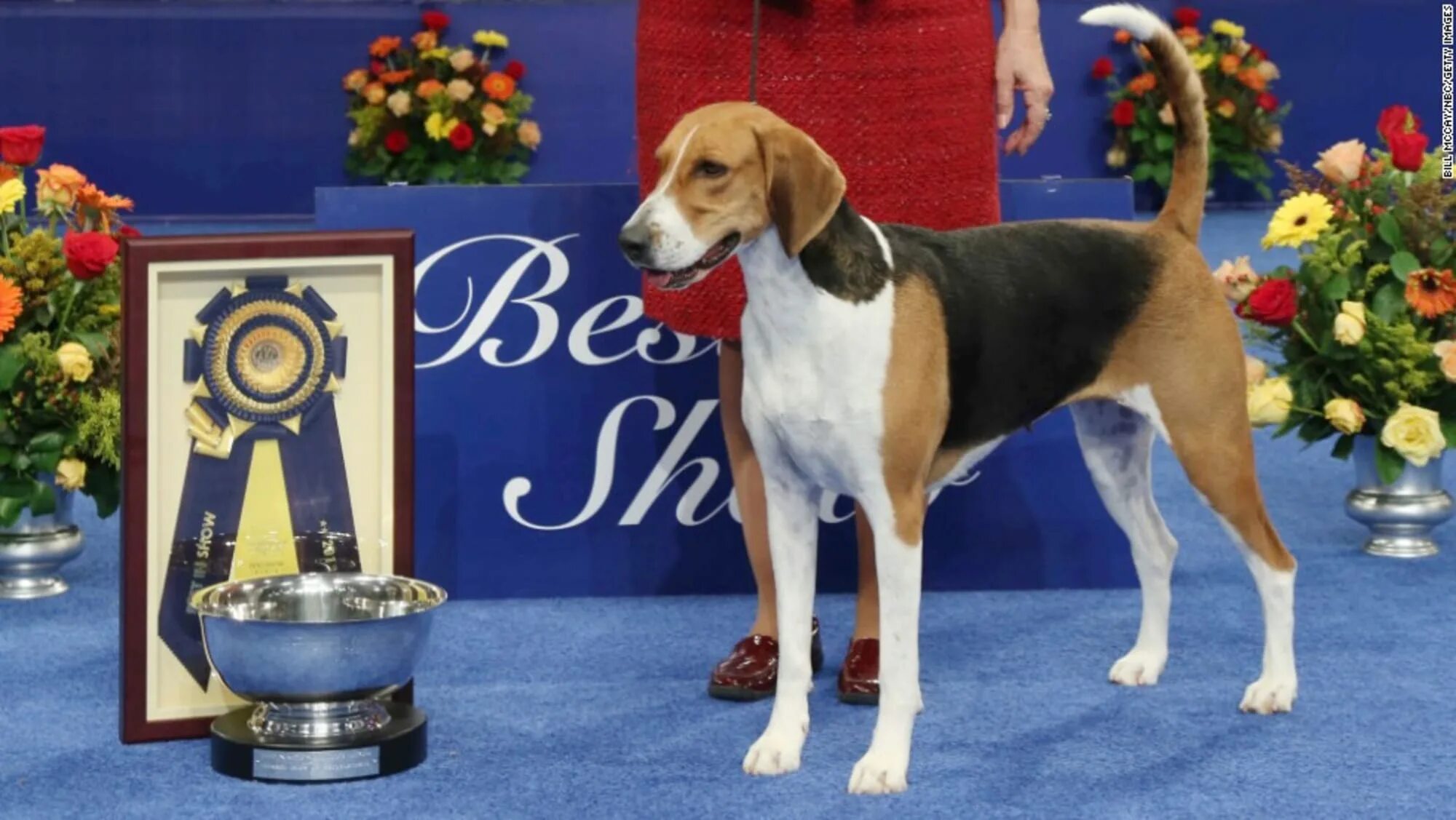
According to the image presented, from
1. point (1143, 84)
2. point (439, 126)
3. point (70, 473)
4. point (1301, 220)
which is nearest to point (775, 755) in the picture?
point (70, 473)

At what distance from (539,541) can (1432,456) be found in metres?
1.98

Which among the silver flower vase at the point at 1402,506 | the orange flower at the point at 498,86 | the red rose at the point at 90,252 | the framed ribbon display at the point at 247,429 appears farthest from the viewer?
the orange flower at the point at 498,86

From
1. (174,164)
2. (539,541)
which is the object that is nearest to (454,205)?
(539,541)

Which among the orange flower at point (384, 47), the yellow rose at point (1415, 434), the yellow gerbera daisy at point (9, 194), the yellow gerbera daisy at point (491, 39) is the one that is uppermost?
the yellow gerbera daisy at point (491, 39)

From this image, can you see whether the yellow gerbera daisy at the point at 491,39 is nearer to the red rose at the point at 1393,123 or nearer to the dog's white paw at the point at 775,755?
the red rose at the point at 1393,123

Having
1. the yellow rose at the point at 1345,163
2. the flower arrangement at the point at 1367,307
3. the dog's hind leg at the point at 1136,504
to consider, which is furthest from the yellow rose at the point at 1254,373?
the dog's hind leg at the point at 1136,504

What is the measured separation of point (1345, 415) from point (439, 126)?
5348mm

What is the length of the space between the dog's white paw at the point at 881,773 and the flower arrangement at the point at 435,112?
20.4 feet

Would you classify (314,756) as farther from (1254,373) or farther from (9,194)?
(1254,373)

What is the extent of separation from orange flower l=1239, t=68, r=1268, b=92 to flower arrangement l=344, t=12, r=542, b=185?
344 cm

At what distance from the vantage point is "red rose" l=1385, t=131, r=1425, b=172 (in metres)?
4.54

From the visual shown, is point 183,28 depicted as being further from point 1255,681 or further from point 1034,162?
point 1255,681

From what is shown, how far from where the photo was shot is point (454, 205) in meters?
4.12

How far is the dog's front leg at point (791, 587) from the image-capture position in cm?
313
